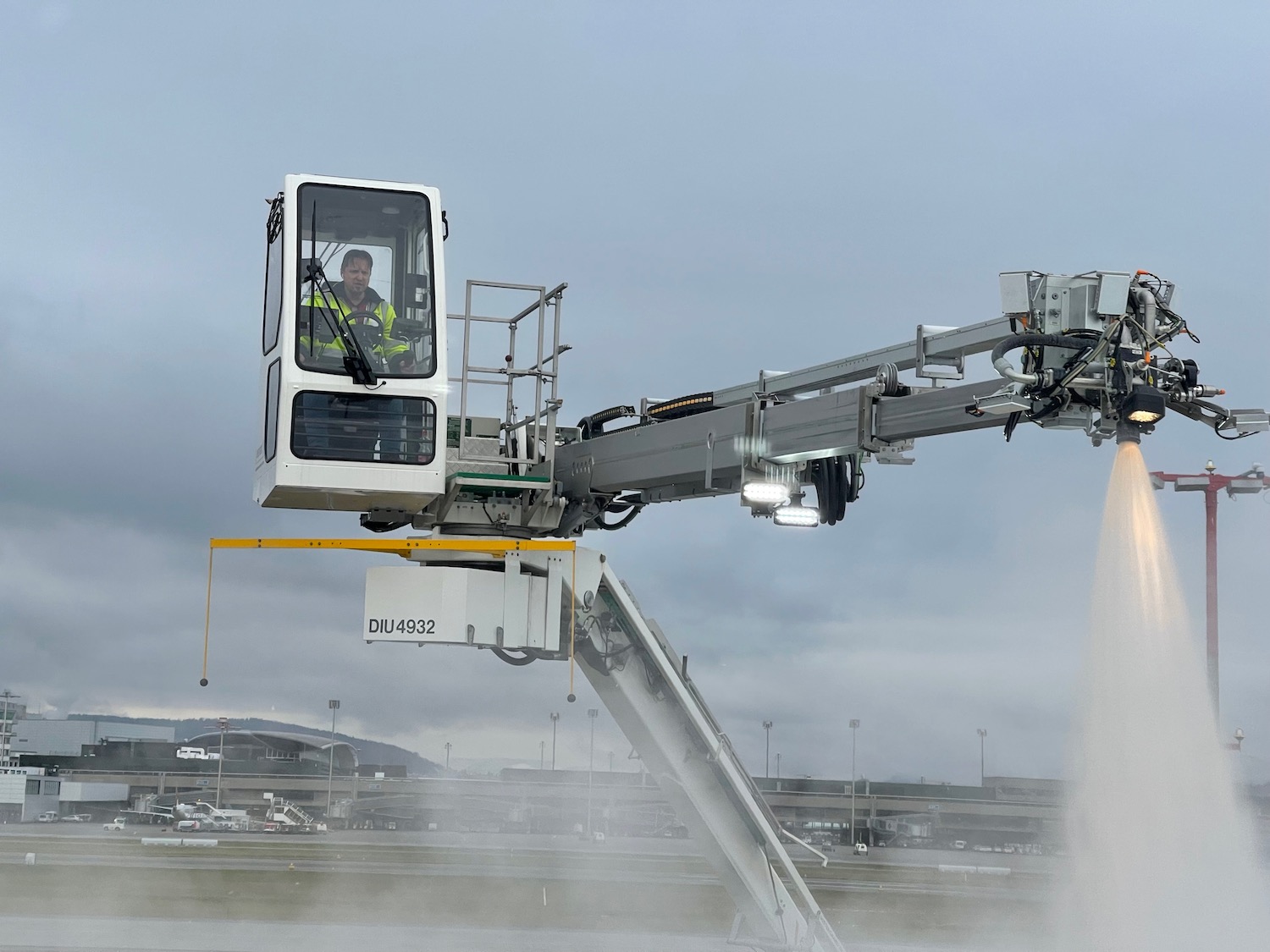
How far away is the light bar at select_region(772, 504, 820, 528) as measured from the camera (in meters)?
9.97

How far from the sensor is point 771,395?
10211 millimetres

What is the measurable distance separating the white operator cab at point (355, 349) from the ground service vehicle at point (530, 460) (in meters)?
0.02

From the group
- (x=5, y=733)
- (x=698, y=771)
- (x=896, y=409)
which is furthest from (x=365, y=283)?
(x=5, y=733)

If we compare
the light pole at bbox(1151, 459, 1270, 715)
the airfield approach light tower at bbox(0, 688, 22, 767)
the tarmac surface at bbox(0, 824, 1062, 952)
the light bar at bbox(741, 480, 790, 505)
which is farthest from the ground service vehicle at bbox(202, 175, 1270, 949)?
the airfield approach light tower at bbox(0, 688, 22, 767)

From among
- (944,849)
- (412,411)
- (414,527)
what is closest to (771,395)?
(412,411)

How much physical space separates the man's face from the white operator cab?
10 millimetres

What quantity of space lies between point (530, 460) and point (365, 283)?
206 cm

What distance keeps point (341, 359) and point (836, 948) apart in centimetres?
766

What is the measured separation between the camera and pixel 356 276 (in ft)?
35.7

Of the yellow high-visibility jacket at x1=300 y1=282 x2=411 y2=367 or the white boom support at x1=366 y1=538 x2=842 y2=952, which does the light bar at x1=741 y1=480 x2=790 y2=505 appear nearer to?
the white boom support at x1=366 y1=538 x2=842 y2=952

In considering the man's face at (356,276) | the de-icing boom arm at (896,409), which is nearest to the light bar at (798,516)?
the de-icing boom arm at (896,409)

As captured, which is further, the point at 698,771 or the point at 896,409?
the point at 698,771

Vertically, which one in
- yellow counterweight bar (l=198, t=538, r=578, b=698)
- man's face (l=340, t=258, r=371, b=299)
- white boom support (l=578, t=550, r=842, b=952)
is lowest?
white boom support (l=578, t=550, r=842, b=952)

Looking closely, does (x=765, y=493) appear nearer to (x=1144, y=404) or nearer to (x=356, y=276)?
(x=1144, y=404)
